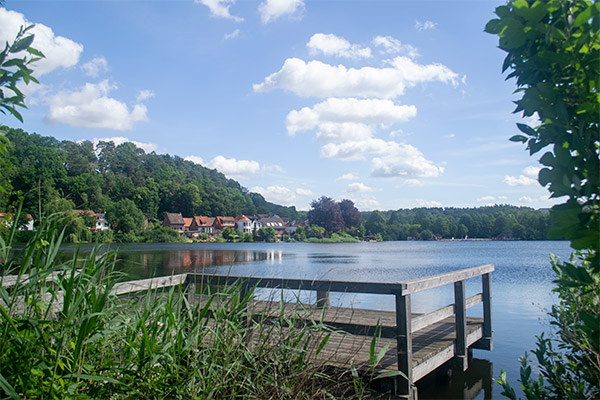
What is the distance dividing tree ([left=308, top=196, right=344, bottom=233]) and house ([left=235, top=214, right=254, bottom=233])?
16.9m

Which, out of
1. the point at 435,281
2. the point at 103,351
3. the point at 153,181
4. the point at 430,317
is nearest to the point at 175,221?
the point at 153,181

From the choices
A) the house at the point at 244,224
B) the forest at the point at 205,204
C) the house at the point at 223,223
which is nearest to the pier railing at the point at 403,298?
the forest at the point at 205,204

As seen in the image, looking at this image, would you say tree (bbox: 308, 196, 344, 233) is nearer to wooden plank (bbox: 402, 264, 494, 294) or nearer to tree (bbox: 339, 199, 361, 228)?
tree (bbox: 339, 199, 361, 228)

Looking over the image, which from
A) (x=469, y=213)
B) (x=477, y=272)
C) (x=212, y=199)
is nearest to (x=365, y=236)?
(x=469, y=213)

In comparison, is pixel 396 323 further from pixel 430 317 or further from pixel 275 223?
pixel 275 223

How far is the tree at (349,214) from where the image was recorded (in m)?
92.1

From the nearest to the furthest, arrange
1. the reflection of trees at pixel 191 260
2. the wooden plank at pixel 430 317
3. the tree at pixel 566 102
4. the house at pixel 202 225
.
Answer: the tree at pixel 566 102
the wooden plank at pixel 430 317
the reflection of trees at pixel 191 260
the house at pixel 202 225

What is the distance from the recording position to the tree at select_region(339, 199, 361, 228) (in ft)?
302

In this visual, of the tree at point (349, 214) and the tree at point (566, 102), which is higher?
the tree at point (349, 214)

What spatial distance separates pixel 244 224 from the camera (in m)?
100

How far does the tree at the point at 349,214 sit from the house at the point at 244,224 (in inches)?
847

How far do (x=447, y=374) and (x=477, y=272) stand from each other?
1.60 m

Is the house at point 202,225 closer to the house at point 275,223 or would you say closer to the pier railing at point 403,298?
the house at point 275,223

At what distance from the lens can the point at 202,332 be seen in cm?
276
